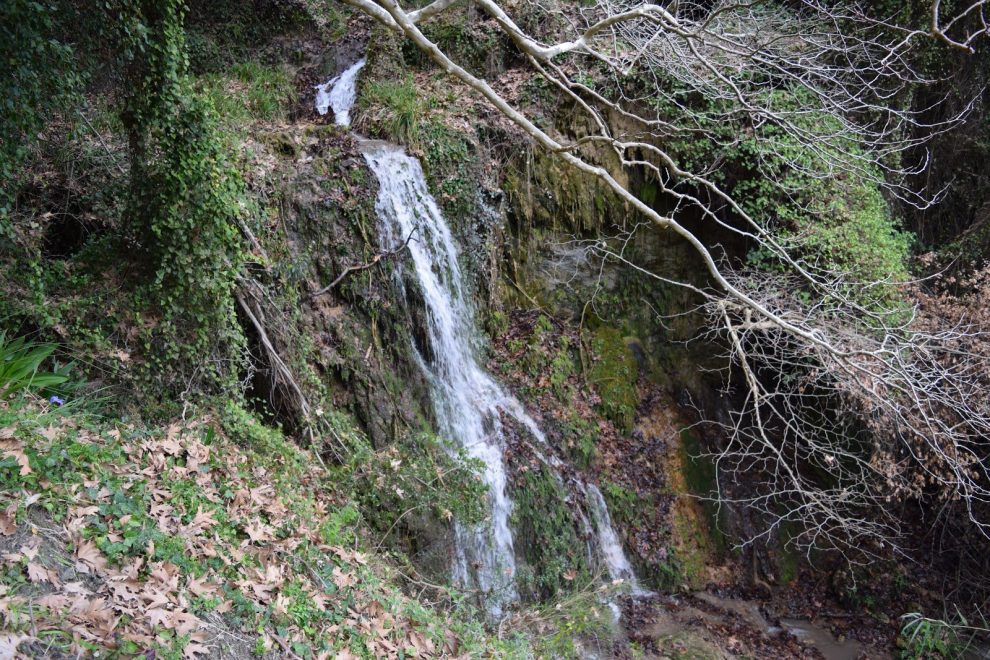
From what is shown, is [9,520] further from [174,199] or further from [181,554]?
[174,199]

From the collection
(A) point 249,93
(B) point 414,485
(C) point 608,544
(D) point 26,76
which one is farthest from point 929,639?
(A) point 249,93

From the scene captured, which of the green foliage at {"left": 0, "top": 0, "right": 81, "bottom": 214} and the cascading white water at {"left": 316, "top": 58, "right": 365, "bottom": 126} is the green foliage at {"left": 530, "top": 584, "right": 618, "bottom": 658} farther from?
the cascading white water at {"left": 316, "top": 58, "right": 365, "bottom": 126}

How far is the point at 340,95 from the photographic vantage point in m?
10.3

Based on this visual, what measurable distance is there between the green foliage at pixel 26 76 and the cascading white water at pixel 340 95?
4745mm

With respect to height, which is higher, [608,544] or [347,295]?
[347,295]

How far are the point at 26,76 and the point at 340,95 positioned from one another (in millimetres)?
6154

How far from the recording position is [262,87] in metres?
9.67

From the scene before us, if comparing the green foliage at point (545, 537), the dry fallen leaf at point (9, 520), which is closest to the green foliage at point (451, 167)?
the green foliage at point (545, 537)

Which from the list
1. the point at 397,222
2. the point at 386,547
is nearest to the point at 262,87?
the point at 397,222

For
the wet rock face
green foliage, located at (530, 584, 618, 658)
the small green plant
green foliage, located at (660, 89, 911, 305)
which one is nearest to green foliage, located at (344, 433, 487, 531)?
the wet rock face

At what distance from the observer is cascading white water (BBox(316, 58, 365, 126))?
9766 mm

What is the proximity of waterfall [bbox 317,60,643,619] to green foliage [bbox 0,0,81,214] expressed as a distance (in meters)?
3.58

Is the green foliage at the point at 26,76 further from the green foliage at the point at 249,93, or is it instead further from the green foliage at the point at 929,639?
the green foliage at the point at 929,639

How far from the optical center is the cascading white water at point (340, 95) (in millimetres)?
9766
